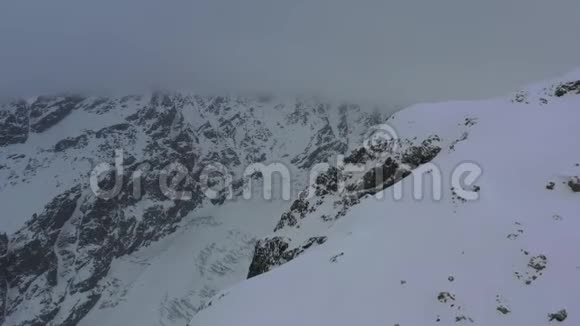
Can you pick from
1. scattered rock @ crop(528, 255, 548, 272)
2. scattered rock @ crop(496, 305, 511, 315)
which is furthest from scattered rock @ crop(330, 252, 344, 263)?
scattered rock @ crop(528, 255, 548, 272)

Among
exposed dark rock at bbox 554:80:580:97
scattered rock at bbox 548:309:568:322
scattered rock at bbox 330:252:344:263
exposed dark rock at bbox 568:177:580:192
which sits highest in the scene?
exposed dark rock at bbox 554:80:580:97

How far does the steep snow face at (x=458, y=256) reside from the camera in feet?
79.5

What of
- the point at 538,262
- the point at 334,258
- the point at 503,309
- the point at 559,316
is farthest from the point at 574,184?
the point at 334,258

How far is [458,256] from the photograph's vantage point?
26703mm

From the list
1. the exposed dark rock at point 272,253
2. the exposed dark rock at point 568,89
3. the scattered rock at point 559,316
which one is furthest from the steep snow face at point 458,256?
the exposed dark rock at point 272,253

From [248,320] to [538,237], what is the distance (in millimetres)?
12367

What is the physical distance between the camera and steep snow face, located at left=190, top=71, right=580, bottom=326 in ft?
79.5

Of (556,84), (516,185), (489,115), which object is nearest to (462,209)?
(516,185)

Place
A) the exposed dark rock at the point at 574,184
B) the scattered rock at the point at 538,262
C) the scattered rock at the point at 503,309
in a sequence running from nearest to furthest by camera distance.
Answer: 1. the scattered rock at the point at 503,309
2. the scattered rock at the point at 538,262
3. the exposed dark rock at the point at 574,184

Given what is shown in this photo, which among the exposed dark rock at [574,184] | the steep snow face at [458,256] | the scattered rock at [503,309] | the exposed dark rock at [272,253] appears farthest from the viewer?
the exposed dark rock at [272,253]

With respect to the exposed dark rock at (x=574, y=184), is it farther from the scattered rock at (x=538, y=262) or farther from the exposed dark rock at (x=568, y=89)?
the exposed dark rock at (x=568, y=89)

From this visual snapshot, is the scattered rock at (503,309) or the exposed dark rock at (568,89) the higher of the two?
the exposed dark rock at (568,89)

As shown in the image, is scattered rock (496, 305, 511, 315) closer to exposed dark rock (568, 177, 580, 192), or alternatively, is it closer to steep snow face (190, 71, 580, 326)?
steep snow face (190, 71, 580, 326)

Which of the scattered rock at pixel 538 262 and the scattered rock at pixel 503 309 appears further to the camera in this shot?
the scattered rock at pixel 538 262
